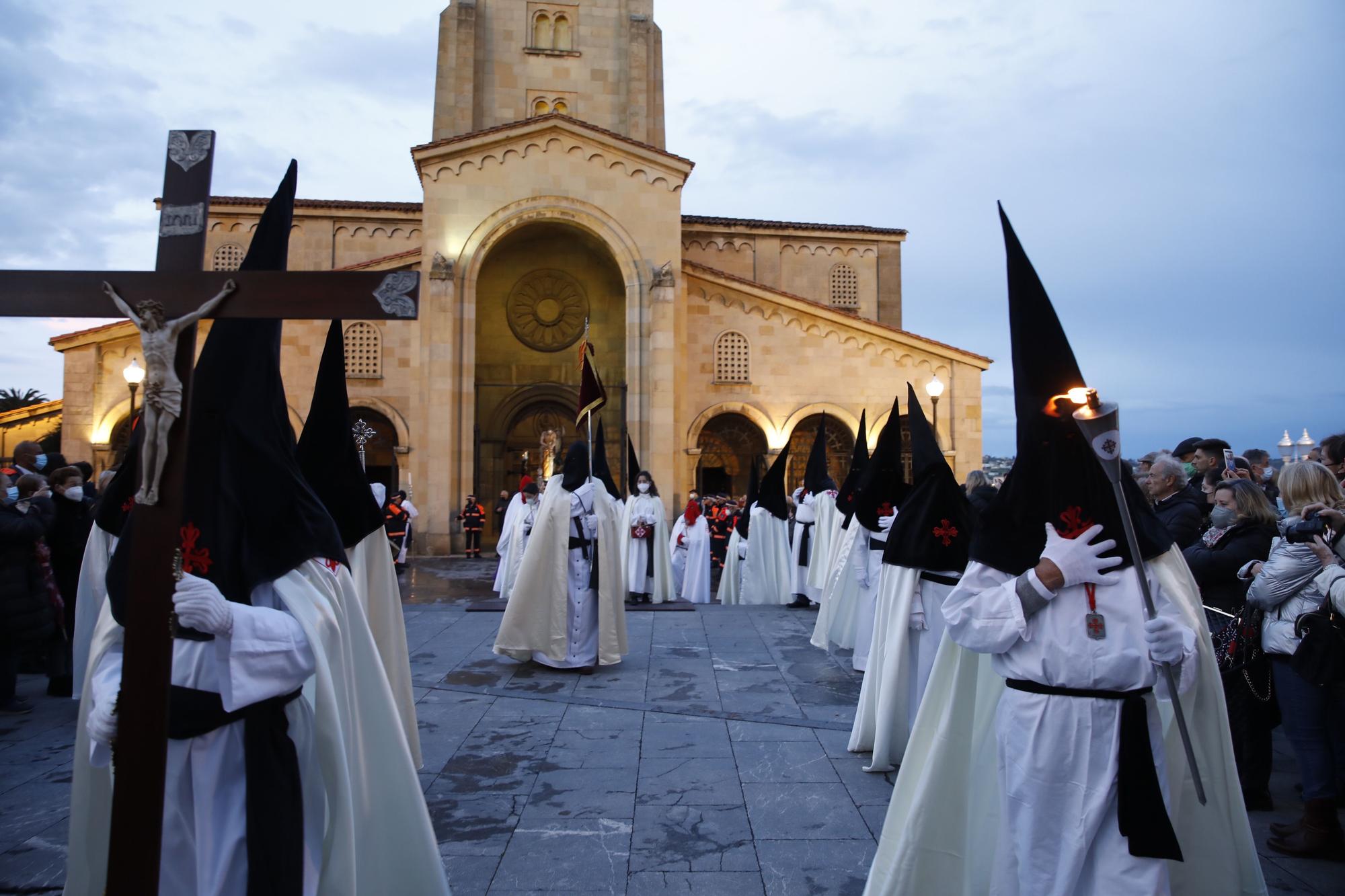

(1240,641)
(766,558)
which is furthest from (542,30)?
(1240,641)

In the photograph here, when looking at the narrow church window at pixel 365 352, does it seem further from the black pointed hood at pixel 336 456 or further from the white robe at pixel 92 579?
the black pointed hood at pixel 336 456

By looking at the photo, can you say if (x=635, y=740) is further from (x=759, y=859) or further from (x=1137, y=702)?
(x=1137, y=702)

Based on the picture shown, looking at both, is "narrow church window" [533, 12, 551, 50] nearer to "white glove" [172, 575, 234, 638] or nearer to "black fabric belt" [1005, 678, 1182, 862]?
"white glove" [172, 575, 234, 638]

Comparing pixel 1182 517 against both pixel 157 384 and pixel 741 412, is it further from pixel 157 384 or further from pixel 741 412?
pixel 741 412

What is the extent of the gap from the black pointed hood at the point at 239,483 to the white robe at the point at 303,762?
116 mm

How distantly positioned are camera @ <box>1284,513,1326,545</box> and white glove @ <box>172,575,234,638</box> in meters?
4.58

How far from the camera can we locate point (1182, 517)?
5.75 metres

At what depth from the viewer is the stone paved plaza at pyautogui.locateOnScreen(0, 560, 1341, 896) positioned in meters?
4.06

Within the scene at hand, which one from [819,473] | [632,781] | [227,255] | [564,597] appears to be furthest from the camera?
[227,255]

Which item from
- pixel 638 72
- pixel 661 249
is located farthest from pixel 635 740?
pixel 638 72

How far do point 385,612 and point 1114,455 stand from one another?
3.64m

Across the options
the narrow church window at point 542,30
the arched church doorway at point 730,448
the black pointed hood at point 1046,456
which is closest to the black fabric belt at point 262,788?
the black pointed hood at point 1046,456

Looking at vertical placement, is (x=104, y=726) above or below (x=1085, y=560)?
below

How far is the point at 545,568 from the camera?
834cm
